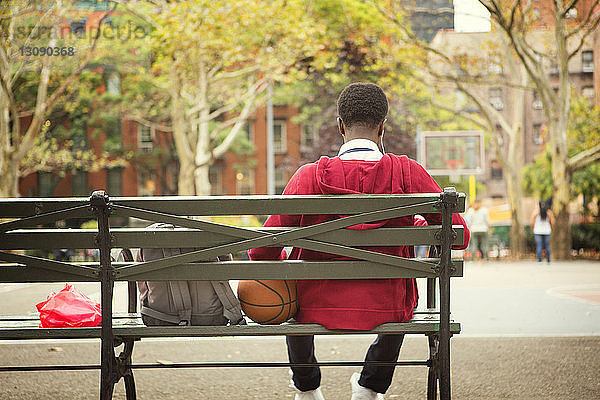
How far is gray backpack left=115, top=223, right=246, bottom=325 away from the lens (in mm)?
3533

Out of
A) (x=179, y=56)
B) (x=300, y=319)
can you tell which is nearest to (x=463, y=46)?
(x=179, y=56)

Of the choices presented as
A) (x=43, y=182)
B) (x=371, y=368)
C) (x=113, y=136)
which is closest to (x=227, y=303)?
(x=371, y=368)

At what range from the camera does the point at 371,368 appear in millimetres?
3938

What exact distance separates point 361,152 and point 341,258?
51cm

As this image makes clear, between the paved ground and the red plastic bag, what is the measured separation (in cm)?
107

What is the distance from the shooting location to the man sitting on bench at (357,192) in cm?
347

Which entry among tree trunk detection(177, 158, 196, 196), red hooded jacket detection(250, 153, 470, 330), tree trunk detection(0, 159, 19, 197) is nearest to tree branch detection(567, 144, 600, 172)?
tree trunk detection(177, 158, 196, 196)

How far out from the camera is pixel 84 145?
43906 mm

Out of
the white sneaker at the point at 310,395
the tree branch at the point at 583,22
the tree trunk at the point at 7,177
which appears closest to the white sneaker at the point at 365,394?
the white sneaker at the point at 310,395

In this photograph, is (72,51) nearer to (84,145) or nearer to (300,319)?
(300,319)

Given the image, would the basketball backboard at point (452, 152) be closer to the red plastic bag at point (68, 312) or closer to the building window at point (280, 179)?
the red plastic bag at point (68, 312)

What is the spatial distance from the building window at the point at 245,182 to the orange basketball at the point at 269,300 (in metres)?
48.0

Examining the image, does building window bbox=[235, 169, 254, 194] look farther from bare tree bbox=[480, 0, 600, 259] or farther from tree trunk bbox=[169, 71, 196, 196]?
bare tree bbox=[480, 0, 600, 259]

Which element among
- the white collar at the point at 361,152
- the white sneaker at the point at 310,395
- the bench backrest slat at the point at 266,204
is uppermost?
the white collar at the point at 361,152
